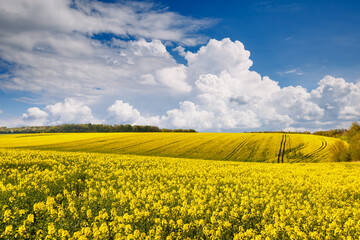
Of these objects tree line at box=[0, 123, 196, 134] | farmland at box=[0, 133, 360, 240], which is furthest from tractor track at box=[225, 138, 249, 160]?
tree line at box=[0, 123, 196, 134]

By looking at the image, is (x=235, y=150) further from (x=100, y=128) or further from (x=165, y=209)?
(x=100, y=128)

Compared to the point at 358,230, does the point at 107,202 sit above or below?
above

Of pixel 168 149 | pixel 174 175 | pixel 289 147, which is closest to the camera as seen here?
pixel 174 175

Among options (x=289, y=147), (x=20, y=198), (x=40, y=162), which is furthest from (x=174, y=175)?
(x=289, y=147)

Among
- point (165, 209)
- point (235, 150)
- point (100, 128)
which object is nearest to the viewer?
point (165, 209)

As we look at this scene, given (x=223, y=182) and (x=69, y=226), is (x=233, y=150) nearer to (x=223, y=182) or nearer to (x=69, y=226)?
(x=223, y=182)

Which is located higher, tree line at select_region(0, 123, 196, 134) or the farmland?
tree line at select_region(0, 123, 196, 134)

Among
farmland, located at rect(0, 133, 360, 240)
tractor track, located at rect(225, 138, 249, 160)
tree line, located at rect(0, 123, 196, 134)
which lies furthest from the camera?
tree line, located at rect(0, 123, 196, 134)

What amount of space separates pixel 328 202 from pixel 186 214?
892cm

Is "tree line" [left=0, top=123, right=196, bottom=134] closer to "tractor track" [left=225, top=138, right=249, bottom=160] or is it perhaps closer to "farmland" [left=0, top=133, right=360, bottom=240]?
"tractor track" [left=225, top=138, right=249, bottom=160]

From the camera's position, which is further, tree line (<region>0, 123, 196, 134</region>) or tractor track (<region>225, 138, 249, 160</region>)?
tree line (<region>0, 123, 196, 134</region>)

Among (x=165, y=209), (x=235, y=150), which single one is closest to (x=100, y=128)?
(x=235, y=150)

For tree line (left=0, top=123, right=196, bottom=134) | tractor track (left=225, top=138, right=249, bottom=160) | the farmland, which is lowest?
tractor track (left=225, top=138, right=249, bottom=160)

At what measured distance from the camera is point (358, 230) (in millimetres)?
7801
